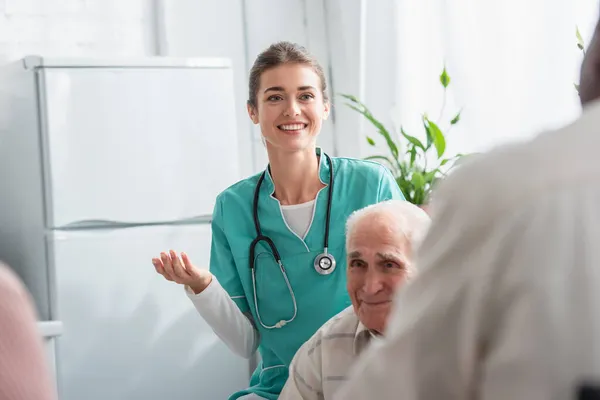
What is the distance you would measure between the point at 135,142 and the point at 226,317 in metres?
0.98

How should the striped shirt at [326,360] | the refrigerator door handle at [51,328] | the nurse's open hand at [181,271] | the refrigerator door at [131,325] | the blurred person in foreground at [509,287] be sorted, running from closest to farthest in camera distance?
the blurred person in foreground at [509,287] → the striped shirt at [326,360] → the nurse's open hand at [181,271] → the refrigerator door handle at [51,328] → the refrigerator door at [131,325]

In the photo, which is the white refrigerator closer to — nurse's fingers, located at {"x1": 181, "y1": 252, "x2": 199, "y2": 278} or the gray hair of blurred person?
nurse's fingers, located at {"x1": 181, "y1": 252, "x2": 199, "y2": 278}

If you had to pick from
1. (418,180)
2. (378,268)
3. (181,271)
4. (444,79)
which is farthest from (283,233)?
(444,79)

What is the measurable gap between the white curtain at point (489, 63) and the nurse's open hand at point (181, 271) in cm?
90

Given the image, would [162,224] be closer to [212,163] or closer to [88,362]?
[212,163]

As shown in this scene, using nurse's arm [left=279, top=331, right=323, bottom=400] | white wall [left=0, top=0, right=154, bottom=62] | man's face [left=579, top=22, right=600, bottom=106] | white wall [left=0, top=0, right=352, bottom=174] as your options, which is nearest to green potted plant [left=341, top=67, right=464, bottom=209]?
white wall [left=0, top=0, right=352, bottom=174]

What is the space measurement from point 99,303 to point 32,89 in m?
0.70

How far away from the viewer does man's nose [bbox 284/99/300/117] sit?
2271 mm

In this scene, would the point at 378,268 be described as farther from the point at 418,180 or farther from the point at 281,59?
the point at 418,180

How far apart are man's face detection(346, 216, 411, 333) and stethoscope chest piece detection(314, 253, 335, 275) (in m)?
0.47

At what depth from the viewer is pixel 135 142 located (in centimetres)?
296

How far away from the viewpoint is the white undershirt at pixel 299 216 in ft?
7.28

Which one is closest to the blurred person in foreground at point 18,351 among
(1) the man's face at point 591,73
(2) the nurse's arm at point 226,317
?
(1) the man's face at point 591,73

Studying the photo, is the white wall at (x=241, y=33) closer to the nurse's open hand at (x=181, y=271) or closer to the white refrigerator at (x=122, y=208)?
the white refrigerator at (x=122, y=208)
